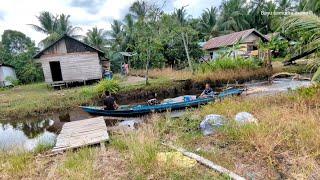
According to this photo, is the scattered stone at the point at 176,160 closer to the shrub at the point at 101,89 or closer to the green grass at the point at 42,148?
the green grass at the point at 42,148

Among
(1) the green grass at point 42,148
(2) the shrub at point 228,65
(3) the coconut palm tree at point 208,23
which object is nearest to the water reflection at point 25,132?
(1) the green grass at point 42,148

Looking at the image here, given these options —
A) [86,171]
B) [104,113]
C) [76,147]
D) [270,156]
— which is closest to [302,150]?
[270,156]

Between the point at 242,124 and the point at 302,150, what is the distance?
1514mm

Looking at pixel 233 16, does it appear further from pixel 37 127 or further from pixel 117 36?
pixel 37 127

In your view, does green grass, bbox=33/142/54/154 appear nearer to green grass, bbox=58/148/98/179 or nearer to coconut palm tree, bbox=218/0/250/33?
green grass, bbox=58/148/98/179

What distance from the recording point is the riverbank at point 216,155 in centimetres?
459

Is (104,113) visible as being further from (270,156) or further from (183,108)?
(270,156)

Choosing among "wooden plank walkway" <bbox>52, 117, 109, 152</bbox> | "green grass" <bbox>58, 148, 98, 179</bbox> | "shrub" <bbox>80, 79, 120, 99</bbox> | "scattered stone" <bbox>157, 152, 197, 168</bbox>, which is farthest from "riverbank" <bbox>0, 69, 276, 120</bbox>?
"scattered stone" <bbox>157, 152, 197, 168</bbox>

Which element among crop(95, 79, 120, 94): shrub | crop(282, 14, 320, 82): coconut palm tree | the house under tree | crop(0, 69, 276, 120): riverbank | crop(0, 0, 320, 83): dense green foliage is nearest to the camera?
crop(282, 14, 320, 82): coconut palm tree

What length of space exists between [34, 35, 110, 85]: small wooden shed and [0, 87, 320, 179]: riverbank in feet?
46.8

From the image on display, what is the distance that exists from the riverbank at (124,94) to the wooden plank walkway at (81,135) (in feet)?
18.7

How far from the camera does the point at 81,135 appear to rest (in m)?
7.82

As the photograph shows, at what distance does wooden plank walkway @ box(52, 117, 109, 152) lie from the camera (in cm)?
687

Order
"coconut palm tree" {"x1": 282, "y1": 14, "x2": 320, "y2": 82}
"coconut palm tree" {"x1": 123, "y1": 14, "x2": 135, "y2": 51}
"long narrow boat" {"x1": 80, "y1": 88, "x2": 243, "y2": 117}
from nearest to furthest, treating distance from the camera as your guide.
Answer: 1. "coconut palm tree" {"x1": 282, "y1": 14, "x2": 320, "y2": 82}
2. "long narrow boat" {"x1": 80, "y1": 88, "x2": 243, "y2": 117}
3. "coconut palm tree" {"x1": 123, "y1": 14, "x2": 135, "y2": 51}
